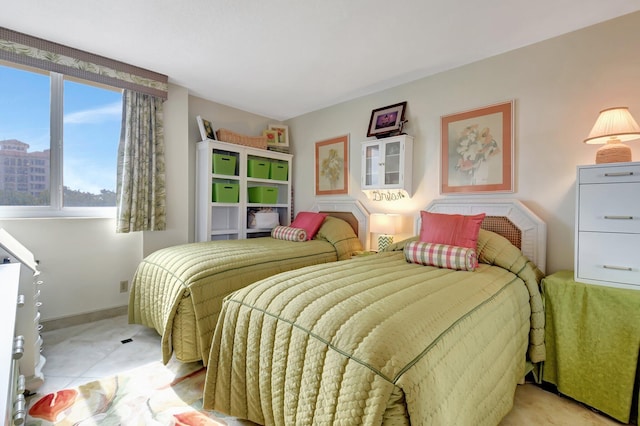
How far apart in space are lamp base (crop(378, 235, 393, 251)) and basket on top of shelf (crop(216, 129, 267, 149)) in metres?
2.00

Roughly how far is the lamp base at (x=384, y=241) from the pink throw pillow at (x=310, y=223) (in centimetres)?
74

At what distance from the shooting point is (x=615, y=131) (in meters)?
1.73

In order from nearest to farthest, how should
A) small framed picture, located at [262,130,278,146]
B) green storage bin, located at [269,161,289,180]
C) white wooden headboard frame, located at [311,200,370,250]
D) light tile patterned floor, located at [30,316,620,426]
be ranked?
light tile patterned floor, located at [30,316,620,426] → white wooden headboard frame, located at [311,200,370,250] → green storage bin, located at [269,161,289,180] → small framed picture, located at [262,130,278,146]

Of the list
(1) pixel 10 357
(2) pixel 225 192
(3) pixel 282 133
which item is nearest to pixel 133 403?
(1) pixel 10 357

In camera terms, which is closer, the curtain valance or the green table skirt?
the green table skirt

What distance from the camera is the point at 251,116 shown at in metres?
4.09

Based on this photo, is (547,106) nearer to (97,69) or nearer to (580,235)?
(580,235)

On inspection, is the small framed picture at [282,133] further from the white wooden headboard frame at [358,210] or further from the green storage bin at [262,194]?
the white wooden headboard frame at [358,210]

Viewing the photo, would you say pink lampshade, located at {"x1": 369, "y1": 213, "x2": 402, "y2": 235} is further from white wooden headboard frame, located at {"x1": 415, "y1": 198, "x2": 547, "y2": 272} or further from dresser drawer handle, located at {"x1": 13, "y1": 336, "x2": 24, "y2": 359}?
dresser drawer handle, located at {"x1": 13, "y1": 336, "x2": 24, "y2": 359}

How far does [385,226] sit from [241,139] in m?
2.09

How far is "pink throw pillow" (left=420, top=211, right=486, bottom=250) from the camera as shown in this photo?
2127 mm

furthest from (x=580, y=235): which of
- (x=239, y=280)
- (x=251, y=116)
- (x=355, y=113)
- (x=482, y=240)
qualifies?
(x=251, y=116)

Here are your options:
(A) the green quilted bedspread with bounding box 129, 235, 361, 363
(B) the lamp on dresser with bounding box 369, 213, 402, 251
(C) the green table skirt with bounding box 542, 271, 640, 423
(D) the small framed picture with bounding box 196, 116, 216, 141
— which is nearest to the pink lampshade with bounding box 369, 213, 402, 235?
(B) the lamp on dresser with bounding box 369, 213, 402, 251

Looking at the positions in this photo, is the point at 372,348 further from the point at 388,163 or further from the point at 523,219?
the point at 388,163
